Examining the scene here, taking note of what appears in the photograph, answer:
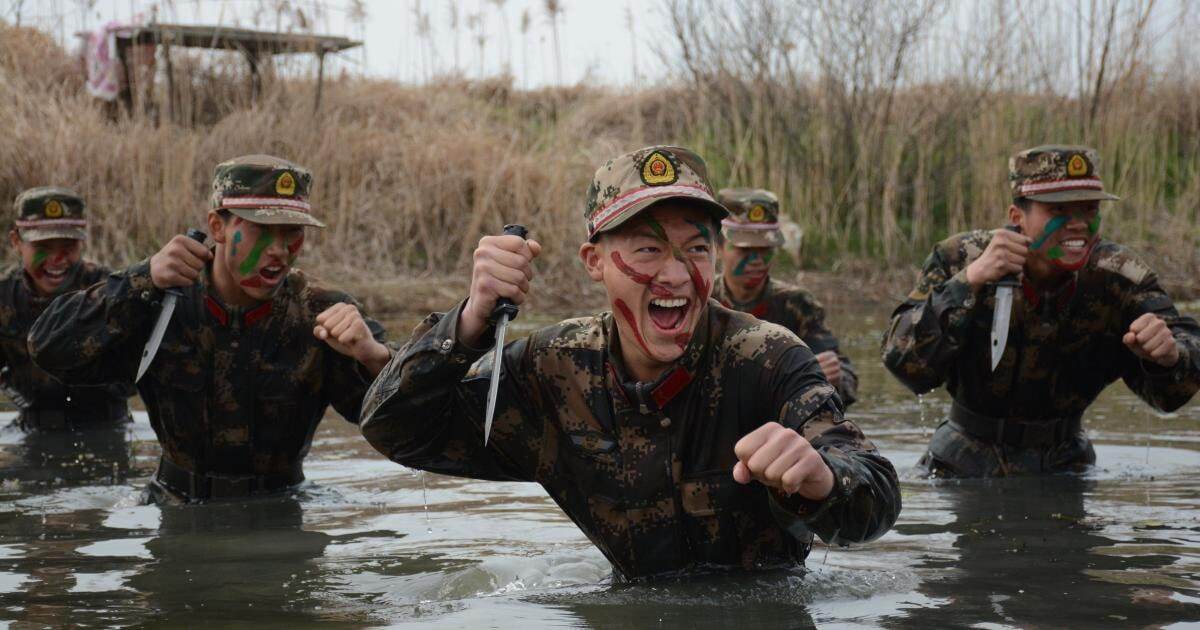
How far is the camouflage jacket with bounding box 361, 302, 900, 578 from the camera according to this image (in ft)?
15.8

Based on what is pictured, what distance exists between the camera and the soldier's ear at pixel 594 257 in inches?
195

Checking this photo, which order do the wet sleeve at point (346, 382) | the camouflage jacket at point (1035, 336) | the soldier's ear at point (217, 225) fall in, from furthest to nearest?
the camouflage jacket at point (1035, 336) → the wet sleeve at point (346, 382) → the soldier's ear at point (217, 225)

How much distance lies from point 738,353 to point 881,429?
6068 millimetres

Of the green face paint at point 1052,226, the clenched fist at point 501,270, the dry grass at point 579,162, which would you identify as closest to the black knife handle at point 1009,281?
the green face paint at point 1052,226

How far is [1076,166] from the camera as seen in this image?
7898mm

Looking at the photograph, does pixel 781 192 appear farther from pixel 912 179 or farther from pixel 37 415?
pixel 37 415

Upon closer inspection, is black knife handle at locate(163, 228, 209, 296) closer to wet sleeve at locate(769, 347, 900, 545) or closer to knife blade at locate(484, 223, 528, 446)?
knife blade at locate(484, 223, 528, 446)

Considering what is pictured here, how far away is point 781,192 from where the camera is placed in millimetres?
18953

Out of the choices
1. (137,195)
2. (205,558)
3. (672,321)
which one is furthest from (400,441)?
(137,195)

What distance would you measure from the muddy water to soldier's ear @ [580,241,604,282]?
3.43 feet

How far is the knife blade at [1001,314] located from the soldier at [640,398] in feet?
8.74

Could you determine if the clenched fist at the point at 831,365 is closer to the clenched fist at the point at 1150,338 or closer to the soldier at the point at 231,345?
the clenched fist at the point at 1150,338

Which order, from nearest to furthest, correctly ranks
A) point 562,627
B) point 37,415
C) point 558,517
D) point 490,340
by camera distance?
point 490,340 < point 562,627 < point 558,517 < point 37,415

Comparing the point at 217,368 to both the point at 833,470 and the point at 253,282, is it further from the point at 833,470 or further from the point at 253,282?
the point at 833,470
